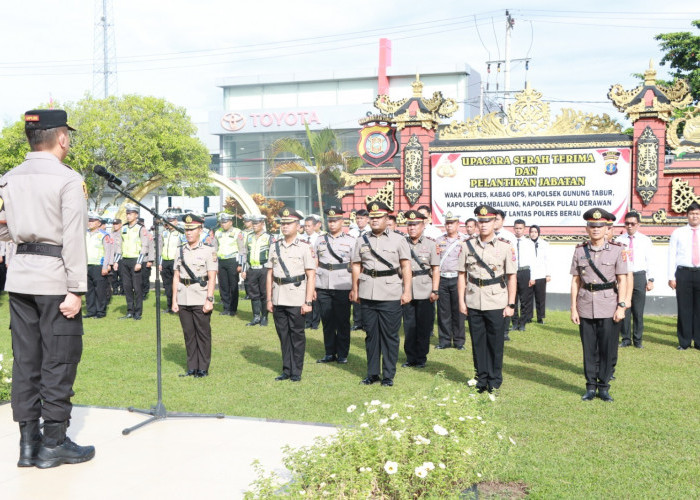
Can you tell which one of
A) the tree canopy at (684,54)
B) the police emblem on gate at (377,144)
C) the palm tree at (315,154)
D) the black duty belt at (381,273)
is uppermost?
the tree canopy at (684,54)

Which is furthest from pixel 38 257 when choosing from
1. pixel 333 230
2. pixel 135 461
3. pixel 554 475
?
pixel 333 230

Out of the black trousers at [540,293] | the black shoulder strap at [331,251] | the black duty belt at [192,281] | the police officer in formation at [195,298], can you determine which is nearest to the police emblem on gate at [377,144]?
the black trousers at [540,293]

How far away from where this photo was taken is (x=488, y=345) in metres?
7.27

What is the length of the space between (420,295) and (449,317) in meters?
1.28

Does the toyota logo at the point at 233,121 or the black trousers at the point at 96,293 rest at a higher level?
the toyota logo at the point at 233,121

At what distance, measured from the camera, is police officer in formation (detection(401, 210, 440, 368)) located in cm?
870

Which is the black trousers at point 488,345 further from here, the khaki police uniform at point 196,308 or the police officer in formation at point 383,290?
the khaki police uniform at point 196,308

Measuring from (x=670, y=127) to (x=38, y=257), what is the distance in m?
11.9

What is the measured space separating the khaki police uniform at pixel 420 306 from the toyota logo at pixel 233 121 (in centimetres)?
4631

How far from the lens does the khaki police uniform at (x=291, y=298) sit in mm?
7809

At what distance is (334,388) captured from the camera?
7.39 m

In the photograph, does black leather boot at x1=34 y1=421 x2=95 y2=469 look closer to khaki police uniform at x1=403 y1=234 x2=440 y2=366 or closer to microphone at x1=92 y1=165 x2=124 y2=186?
microphone at x1=92 y1=165 x2=124 y2=186

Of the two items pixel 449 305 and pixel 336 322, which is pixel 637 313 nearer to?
pixel 449 305

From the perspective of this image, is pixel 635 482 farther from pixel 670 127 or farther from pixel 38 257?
pixel 670 127
